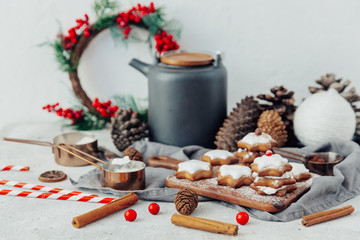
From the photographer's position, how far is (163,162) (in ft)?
5.26

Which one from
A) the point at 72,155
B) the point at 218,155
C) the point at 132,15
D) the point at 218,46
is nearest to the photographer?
the point at 218,155

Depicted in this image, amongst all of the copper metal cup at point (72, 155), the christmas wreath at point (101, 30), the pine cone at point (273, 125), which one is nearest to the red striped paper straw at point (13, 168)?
the copper metal cup at point (72, 155)

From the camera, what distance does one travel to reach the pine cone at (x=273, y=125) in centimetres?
174

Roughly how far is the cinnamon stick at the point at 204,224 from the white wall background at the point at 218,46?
3.33 feet

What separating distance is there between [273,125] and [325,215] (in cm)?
55

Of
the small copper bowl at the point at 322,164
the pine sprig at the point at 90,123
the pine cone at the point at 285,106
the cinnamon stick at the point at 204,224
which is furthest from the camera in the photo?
the pine sprig at the point at 90,123

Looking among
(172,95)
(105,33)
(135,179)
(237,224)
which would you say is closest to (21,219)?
(135,179)

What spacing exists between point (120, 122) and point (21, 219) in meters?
0.63

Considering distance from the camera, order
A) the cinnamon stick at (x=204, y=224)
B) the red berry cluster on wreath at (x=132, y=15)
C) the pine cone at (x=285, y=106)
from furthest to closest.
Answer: the red berry cluster on wreath at (x=132, y=15) → the pine cone at (x=285, y=106) → the cinnamon stick at (x=204, y=224)

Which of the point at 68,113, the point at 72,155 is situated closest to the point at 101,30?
the point at 68,113

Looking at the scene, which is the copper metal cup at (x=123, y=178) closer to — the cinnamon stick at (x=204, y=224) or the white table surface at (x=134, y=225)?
the white table surface at (x=134, y=225)

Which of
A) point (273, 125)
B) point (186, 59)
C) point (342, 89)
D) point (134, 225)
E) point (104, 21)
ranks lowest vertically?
point (134, 225)

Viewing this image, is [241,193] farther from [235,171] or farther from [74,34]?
[74,34]

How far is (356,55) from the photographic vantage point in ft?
6.84
